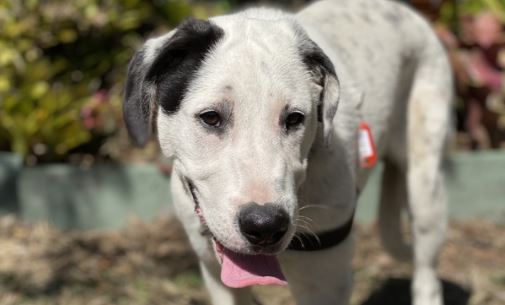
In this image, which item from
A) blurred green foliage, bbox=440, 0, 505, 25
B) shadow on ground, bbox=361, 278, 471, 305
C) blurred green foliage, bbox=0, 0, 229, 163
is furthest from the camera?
blurred green foliage, bbox=440, 0, 505, 25

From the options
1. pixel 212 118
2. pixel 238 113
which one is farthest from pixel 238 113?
pixel 212 118

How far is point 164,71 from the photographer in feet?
10.3

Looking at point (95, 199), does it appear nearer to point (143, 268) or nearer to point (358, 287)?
point (143, 268)

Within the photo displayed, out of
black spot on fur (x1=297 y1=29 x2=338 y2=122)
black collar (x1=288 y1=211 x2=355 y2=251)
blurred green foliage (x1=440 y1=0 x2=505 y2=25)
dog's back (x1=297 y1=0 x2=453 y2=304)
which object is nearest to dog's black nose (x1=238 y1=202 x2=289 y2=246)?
black collar (x1=288 y1=211 x2=355 y2=251)

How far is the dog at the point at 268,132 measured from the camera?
9.34 ft

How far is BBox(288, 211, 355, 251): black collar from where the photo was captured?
10.8ft

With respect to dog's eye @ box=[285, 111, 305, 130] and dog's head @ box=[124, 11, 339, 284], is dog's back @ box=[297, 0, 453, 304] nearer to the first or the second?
dog's head @ box=[124, 11, 339, 284]

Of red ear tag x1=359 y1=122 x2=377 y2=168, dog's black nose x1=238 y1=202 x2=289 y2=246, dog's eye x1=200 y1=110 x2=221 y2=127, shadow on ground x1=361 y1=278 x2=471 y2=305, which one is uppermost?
dog's eye x1=200 y1=110 x2=221 y2=127

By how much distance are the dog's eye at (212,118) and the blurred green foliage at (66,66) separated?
10.1 ft

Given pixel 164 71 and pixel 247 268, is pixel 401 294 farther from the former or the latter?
pixel 164 71

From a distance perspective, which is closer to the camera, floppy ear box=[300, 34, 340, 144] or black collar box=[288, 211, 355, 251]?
floppy ear box=[300, 34, 340, 144]

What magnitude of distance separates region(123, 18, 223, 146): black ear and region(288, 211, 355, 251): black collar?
0.69 metres

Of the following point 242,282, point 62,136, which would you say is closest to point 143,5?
point 62,136

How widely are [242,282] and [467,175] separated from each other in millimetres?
3593
